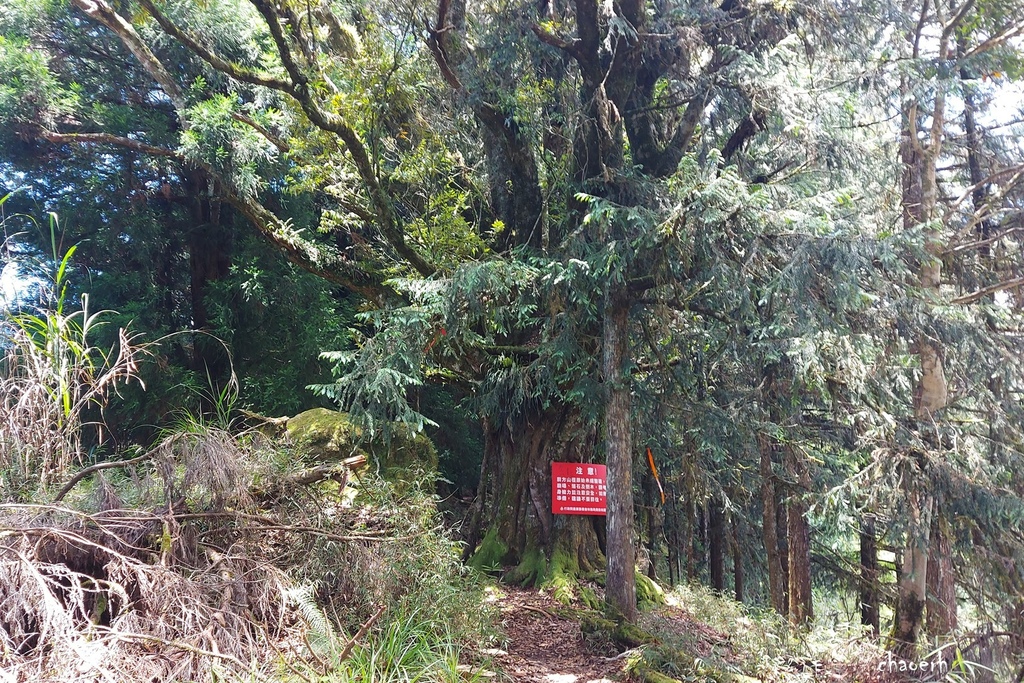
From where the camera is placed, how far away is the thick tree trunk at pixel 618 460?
6.24m

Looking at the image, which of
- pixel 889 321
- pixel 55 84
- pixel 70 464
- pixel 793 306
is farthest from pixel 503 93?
pixel 55 84

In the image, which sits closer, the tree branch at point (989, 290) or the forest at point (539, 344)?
the forest at point (539, 344)

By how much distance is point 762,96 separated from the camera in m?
6.08

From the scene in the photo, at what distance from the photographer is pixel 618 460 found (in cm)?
641

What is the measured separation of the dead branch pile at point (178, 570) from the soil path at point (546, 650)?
1282mm

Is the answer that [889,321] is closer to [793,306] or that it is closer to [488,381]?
[793,306]

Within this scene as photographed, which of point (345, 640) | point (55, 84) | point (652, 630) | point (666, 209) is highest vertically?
point (55, 84)

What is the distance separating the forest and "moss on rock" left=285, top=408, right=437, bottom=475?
0.20 ft

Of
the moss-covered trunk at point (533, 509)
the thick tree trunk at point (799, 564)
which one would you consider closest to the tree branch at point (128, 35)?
the moss-covered trunk at point (533, 509)

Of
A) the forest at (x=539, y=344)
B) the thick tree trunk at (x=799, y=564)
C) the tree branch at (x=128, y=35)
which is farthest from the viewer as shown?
the thick tree trunk at (x=799, y=564)

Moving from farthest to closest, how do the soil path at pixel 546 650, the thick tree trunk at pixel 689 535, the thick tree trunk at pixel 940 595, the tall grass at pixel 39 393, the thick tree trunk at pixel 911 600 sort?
the thick tree trunk at pixel 689 535
the thick tree trunk at pixel 940 595
the thick tree trunk at pixel 911 600
the soil path at pixel 546 650
the tall grass at pixel 39 393

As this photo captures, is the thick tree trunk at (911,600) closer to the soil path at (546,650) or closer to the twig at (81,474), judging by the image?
the soil path at (546,650)

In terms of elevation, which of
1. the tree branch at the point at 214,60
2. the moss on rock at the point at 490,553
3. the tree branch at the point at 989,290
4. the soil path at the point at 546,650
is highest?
the tree branch at the point at 214,60

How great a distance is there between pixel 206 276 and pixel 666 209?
9.04 m
